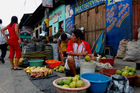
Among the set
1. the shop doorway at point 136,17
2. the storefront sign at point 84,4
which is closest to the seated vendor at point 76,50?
the shop doorway at point 136,17

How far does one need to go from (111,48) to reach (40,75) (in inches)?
156

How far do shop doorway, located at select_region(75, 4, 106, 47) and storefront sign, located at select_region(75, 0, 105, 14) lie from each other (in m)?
0.23

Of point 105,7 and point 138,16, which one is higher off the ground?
point 105,7

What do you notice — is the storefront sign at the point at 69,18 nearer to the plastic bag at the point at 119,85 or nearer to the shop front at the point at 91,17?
the shop front at the point at 91,17

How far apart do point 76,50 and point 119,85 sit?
56.3 inches

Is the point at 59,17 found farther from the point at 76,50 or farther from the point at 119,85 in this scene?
the point at 119,85

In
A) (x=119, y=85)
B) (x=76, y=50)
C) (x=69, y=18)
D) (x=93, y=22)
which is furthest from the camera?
(x=69, y=18)

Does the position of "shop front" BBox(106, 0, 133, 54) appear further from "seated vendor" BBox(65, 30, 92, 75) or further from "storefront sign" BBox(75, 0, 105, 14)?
"seated vendor" BBox(65, 30, 92, 75)

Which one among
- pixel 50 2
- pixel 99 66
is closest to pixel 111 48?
pixel 99 66

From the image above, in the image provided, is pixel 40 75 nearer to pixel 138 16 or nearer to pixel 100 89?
pixel 100 89

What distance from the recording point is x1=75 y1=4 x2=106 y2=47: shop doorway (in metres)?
7.14

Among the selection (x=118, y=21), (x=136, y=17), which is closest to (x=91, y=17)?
(x=118, y=21)

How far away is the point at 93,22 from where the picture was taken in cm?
790

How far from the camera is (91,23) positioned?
8.07m
